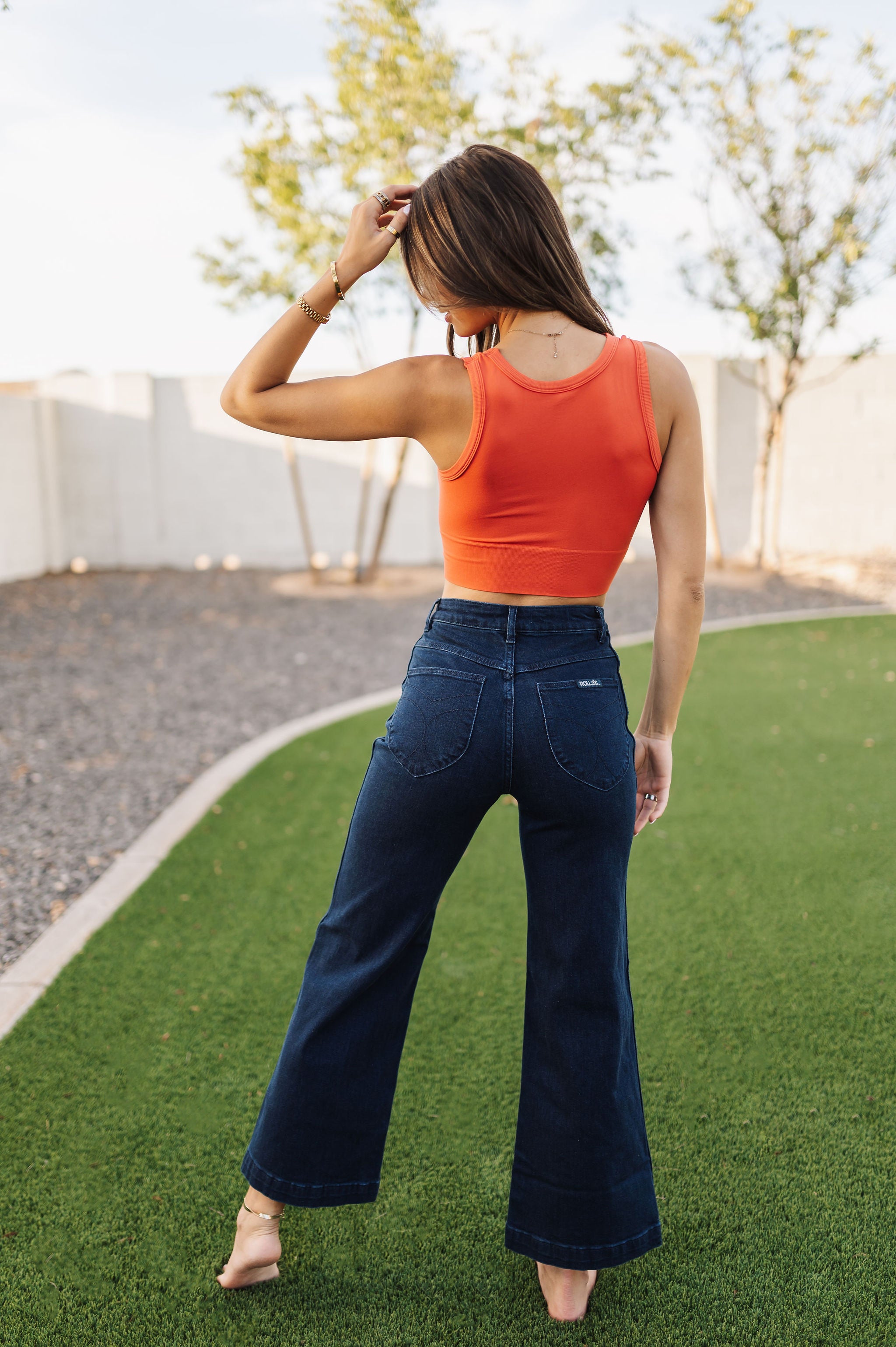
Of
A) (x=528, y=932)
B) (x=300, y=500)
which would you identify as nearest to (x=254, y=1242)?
(x=528, y=932)

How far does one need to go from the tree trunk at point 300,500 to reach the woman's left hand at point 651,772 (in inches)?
389

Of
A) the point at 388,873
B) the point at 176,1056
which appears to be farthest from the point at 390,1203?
the point at 388,873

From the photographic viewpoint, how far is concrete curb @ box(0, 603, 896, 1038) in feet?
8.79

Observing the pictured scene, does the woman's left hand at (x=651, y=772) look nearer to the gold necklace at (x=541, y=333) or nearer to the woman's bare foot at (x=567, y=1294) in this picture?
the gold necklace at (x=541, y=333)

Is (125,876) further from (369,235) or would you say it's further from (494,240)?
(494,240)

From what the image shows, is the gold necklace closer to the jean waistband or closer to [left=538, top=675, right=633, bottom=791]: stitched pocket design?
the jean waistband

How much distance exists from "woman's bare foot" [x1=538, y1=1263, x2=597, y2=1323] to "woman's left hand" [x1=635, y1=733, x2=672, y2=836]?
777mm

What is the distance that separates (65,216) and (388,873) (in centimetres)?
1035

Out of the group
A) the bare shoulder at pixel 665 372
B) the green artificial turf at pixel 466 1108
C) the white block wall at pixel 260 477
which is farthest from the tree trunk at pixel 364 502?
the bare shoulder at pixel 665 372

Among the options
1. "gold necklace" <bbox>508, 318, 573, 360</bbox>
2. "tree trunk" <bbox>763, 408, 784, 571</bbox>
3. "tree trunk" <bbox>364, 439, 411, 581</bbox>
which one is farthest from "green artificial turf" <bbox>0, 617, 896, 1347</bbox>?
"tree trunk" <bbox>763, 408, 784, 571</bbox>

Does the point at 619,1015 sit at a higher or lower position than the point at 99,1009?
higher

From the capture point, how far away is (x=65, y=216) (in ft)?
31.7

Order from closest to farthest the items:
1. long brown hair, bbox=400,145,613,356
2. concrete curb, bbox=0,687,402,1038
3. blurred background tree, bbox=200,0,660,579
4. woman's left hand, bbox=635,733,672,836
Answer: long brown hair, bbox=400,145,613,356 → woman's left hand, bbox=635,733,672,836 → concrete curb, bbox=0,687,402,1038 → blurred background tree, bbox=200,0,660,579

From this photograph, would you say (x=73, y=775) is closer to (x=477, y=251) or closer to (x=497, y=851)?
(x=497, y=851)
